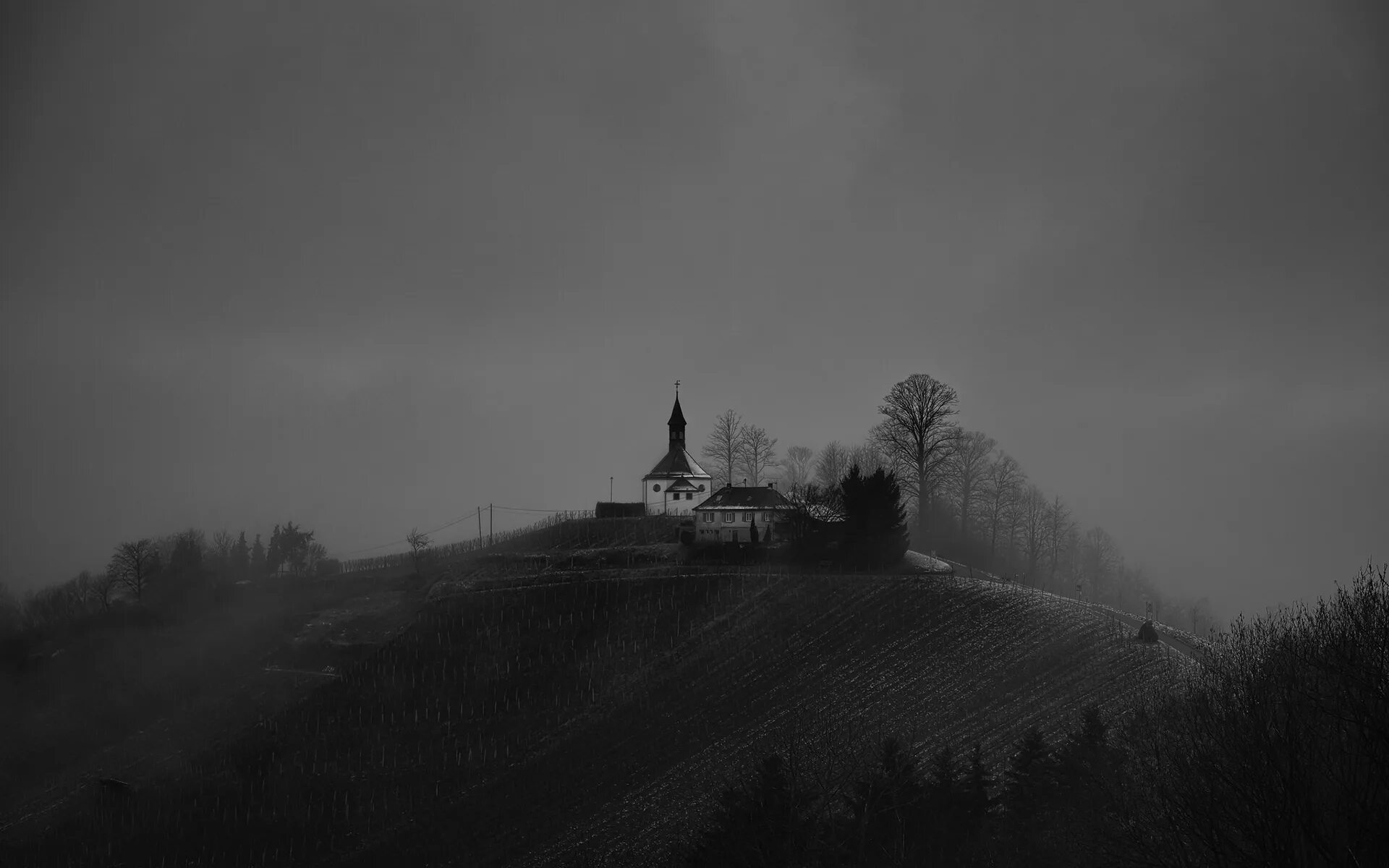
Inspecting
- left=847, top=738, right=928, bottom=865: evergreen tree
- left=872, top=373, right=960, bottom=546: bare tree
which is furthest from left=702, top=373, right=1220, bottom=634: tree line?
left=847, top=738, right=928, bottom=865: evergreen tree

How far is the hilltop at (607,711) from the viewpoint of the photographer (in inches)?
1554

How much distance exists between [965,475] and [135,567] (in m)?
95.1

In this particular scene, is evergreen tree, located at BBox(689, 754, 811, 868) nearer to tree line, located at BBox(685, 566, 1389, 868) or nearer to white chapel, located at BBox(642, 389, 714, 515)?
tree line, located at BBox(685, 566, 1389, 868)

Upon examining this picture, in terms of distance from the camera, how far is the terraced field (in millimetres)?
39375

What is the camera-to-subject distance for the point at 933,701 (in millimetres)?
42031

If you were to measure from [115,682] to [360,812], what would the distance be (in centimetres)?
4157

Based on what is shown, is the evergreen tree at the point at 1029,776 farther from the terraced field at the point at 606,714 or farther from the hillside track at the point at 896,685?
the hillside track at the point at 896,685

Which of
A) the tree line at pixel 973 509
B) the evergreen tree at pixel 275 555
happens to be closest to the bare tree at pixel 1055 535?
the tree line at pixel 973 509

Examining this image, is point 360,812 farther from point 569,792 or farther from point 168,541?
point 168,541

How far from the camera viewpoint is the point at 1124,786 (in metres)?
25.4

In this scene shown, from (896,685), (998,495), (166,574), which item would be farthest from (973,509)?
(166,574)

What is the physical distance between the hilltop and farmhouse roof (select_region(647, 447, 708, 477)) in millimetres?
25087

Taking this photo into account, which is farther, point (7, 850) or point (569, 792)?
point (7, 850)

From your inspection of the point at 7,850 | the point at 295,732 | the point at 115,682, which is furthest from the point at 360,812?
the point at 115,682
